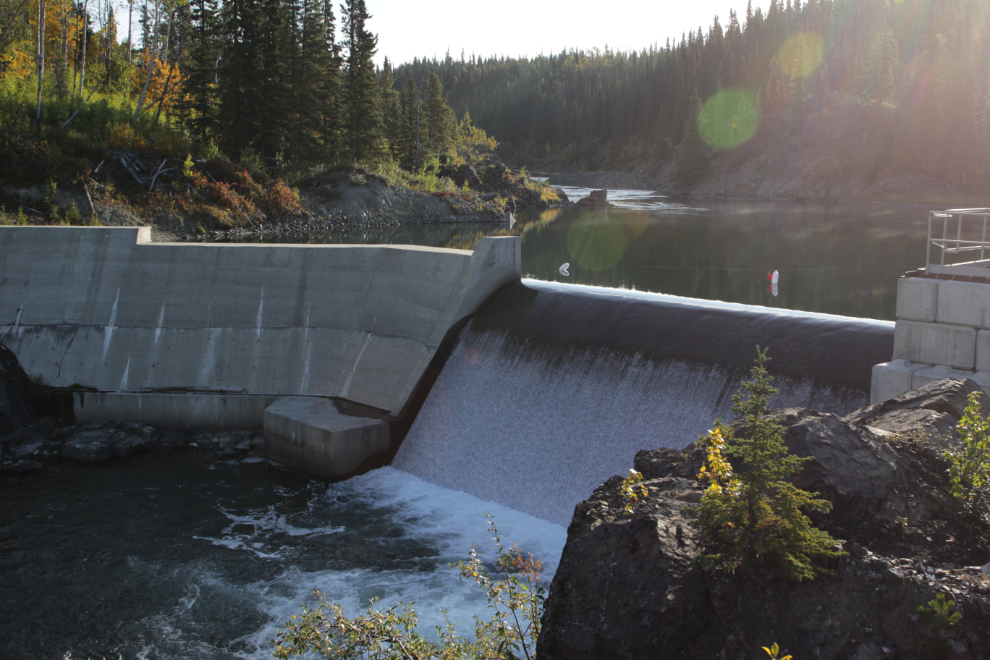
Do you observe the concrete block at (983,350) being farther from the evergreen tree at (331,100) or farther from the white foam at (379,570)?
the evergreen tree at (331,100)

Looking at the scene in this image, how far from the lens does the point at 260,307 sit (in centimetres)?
1551

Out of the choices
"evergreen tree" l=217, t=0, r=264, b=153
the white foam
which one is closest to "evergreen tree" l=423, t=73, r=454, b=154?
"evergreen tree" l=217, t=0, r=264, b=153

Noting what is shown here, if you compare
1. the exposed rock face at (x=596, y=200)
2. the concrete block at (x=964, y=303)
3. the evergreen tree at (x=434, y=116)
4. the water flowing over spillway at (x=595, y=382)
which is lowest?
the water flowing over spillway at (x=595, y=382)

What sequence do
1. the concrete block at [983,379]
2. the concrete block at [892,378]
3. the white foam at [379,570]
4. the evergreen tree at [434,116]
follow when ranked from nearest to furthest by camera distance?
1. the concrete block at [983,379]
2. the white foam at [379,570]
3. the concrete block at [892,378]
4. the evergreen tree at [434,116]

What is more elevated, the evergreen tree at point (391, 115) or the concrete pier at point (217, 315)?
the evergreen tree at point (391, 115)

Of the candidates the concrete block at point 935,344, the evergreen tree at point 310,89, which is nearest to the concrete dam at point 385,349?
the concrete block at point 935,344

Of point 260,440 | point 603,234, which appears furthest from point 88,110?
point 260,440

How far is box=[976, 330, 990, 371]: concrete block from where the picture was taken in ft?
28.7

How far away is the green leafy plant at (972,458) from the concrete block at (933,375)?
403cm

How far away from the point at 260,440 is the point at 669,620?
37.2ft

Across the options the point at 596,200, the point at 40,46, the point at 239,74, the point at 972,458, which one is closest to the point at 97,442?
the point at 972,458

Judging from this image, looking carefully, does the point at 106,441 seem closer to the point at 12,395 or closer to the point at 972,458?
the point at 12,395

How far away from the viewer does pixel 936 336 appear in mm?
9180

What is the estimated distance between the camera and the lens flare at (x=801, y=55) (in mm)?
98500
